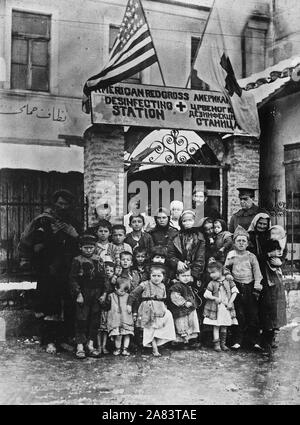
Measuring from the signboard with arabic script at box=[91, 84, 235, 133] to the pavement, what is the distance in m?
2.34

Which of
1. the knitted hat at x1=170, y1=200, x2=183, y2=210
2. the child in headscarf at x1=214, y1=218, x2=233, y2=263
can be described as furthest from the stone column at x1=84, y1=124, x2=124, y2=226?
the child in headscarf at x1=214, y1=218, x2=233, y2=263

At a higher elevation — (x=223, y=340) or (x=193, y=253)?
(x=193, y=253)

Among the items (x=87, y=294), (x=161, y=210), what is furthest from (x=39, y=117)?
(x=87, y=294)

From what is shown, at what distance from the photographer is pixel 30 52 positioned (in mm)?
5199

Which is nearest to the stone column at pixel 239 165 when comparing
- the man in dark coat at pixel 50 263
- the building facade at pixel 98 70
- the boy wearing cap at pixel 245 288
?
the building facade at pixel 98 70

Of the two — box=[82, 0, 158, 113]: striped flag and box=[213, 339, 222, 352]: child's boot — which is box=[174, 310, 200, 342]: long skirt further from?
box=[82, 0, 158, 113]: striped flag

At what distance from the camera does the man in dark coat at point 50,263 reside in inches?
198

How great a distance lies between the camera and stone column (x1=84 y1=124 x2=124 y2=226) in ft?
17.2

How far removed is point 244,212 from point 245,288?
82cm

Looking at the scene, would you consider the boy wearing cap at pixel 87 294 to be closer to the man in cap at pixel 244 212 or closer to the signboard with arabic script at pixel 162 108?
the signboard with arabic script at pixel 162 108

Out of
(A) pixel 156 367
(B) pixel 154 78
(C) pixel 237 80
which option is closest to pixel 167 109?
(B) pixel 154 78

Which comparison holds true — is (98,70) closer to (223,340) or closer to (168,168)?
(168,168)

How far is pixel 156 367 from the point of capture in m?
4.95
